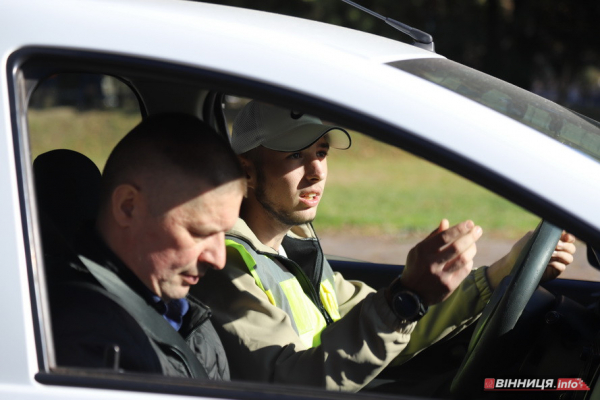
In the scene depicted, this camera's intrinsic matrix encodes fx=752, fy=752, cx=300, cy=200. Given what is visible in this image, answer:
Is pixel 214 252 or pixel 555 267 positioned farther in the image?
pixel 555 267

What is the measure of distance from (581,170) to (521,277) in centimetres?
84

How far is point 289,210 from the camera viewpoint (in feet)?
7.41

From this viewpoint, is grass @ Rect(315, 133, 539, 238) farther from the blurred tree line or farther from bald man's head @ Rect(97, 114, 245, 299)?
the blurred tree line

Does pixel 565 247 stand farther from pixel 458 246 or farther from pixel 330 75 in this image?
pixel 330 75

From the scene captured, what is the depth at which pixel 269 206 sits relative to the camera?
2.26 m

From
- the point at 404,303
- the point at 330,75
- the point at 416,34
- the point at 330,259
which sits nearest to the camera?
the point at 330,75

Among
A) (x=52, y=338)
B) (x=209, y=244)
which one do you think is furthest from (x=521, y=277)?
(x=52, y=338)

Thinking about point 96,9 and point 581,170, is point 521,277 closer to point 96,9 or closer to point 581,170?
point 581,170

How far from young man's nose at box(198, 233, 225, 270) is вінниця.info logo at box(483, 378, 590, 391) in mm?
805

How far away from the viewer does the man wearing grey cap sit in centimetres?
155

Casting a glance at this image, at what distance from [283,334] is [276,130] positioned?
63 centimetres

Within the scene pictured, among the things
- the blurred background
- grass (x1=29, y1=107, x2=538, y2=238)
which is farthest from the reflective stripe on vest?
grass (x1=29, y1=107, x2=538, y2=238)

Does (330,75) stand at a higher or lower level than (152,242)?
higher

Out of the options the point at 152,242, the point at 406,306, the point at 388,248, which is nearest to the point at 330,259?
the point at 406,306
